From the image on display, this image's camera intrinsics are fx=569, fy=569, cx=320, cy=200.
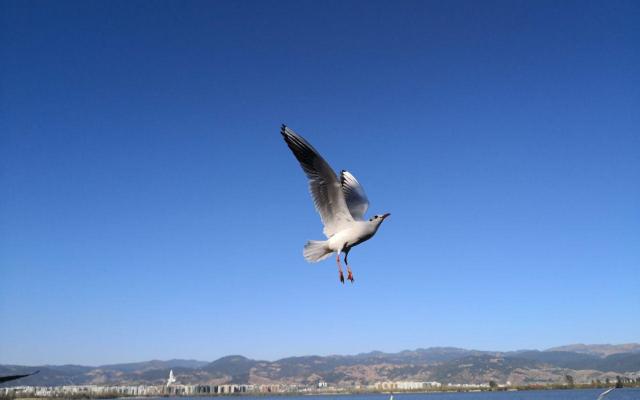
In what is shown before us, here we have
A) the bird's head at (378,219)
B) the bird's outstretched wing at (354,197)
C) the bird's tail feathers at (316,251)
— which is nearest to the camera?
the bird's head at (378,219)

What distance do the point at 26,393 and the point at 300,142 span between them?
189m

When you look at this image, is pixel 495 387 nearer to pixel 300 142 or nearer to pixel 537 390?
pixel 537 390

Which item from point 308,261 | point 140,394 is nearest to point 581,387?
point 140,394

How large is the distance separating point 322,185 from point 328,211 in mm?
399

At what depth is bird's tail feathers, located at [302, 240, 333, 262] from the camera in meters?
8.12

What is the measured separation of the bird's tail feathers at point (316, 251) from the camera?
8125 mm

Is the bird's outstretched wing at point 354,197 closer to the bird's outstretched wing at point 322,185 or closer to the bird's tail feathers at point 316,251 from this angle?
the bird's outstretched wing at point 322,185

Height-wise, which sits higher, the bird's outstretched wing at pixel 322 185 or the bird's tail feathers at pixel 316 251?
the bird's outstretched wing at pixel 322 185

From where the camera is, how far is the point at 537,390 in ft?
613

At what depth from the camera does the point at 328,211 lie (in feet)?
26.3

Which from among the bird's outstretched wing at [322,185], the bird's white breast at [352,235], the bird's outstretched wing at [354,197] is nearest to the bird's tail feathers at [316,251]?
the bird's outstretched wing at [322,185]

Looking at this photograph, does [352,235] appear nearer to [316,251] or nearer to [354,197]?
[316,251]

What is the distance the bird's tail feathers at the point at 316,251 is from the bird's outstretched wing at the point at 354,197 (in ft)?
2.22

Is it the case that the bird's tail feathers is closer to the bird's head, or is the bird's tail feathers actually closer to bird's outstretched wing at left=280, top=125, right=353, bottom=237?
bird's outstretched wing at left=280, top=125, right=353, bottom=237
